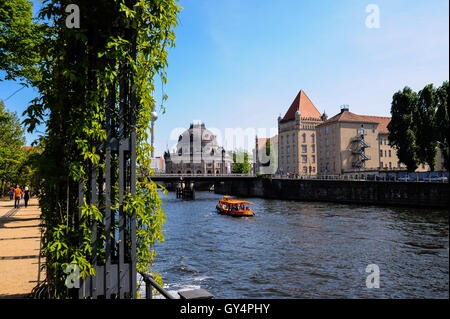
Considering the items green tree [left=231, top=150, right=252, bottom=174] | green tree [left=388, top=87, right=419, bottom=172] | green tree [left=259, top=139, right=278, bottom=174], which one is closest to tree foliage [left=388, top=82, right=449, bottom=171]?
green tree [left=388, top=87, right=419, bottom=172]

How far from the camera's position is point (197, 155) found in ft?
554

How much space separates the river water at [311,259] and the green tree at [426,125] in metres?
21.4

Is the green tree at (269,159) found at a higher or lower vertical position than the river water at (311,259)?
higher

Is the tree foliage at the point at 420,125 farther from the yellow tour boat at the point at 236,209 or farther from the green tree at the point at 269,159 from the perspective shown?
A: the green tree at the point at 269,159

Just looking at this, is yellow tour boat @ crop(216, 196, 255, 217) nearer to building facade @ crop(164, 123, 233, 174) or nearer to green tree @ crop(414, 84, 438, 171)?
green tree @ crop(414, 84, 438, 171)

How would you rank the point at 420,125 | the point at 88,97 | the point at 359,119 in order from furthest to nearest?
the point at 359,119
the point at 420,125
the point at 88,97

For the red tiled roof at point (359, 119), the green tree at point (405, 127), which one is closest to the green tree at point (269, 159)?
the red tiled roof at point (359, 119)

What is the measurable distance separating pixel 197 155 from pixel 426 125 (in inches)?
4873

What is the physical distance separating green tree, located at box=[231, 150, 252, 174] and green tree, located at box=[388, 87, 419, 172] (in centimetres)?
7369

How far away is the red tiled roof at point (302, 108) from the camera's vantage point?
364ft

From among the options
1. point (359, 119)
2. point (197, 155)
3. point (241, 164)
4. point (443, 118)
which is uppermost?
point (359, 119)

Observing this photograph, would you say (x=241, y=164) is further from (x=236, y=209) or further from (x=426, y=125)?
(x=236, y=209)

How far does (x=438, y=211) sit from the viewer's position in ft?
137

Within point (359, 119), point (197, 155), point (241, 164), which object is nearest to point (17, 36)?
point (359, 119)
